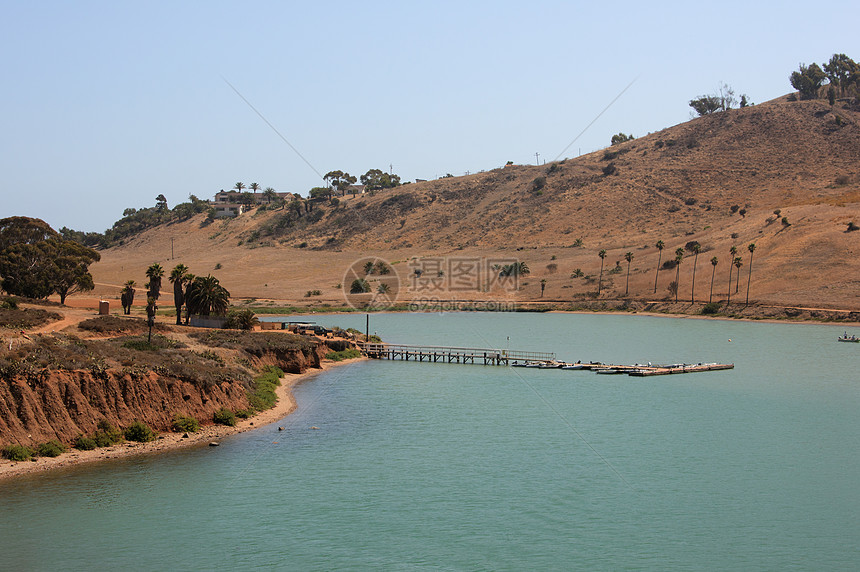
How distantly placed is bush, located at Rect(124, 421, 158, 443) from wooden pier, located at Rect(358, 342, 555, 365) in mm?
40193

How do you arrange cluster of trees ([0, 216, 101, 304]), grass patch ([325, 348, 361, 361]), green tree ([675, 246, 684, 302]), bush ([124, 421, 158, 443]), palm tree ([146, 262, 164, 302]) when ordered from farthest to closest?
1. green tree ([675, 246, 684, 302])
2. cluster of trees ([0, 216, 101, 304])
3. grass patch ([325, 348, 361, 361])
4. palm tree ([146, 262, 164, 302])
5. bush ([124, 421, 158, 443])

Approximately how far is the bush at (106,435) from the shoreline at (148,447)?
0.80 ft

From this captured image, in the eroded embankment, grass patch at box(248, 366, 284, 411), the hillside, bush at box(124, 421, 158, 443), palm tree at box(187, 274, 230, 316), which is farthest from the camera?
the hillside

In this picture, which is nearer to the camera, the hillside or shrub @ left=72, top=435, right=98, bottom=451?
shrub @ left=72, top=435, right=98, bottom=451

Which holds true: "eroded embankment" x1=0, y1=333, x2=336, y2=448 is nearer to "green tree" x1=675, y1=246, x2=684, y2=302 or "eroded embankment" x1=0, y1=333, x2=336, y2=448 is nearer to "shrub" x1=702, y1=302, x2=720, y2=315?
"shrub" x1=702, y1=302, x2=720, y2=315

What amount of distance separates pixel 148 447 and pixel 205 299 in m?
37.5

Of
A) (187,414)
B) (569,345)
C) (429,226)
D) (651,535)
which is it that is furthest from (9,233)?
(429,226)

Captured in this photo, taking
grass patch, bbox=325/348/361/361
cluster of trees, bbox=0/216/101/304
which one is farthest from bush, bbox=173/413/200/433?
cluster of trees, bbox=0/216/101/304

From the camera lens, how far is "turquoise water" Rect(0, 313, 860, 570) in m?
27.2

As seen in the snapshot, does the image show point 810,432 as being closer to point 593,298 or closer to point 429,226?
point 593,298

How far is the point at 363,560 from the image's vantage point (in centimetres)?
2658

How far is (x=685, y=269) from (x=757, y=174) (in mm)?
61121

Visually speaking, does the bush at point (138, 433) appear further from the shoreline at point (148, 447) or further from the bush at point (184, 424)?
the bush at point (184, 424)

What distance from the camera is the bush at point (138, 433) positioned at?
3781 cm
